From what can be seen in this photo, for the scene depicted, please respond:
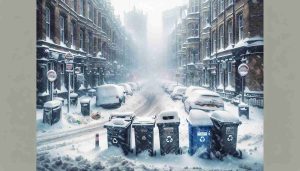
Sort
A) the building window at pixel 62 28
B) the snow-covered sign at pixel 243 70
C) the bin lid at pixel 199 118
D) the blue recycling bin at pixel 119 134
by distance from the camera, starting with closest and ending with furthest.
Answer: the bin lid at pixel 199 118 < the blue recycling bin at pixel 119 134 < the snow-covered sign at pixel 243 70 < the building window at pixel 62 28

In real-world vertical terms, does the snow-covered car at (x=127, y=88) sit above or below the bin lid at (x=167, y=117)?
above

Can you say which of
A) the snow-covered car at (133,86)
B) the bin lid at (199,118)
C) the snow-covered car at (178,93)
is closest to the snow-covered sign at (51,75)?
the snow-covered car at (133,86)

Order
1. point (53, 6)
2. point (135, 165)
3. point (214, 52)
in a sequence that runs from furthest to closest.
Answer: point (214, 52) → point (53, 6) → point (135, 165)

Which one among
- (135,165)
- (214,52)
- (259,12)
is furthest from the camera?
(214,52)

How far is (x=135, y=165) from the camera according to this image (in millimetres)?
7566

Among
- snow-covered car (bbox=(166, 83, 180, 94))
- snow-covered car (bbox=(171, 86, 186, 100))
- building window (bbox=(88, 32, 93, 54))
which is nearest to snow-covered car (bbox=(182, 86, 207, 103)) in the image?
snow-covered car (bbox=(171, 86, 186, 100))

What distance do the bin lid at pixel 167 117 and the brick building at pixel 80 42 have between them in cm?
268

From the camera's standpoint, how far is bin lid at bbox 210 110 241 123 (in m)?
7.62

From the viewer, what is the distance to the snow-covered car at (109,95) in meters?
8.84

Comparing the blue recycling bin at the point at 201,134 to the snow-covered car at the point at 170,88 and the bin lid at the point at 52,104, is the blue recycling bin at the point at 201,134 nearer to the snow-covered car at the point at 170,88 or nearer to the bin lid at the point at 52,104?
the snow-covered car at the point at 170,88

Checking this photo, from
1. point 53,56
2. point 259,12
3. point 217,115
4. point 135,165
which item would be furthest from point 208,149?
point 53,56

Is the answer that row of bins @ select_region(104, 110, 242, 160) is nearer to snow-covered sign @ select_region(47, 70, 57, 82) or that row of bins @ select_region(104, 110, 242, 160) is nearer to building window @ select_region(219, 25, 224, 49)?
snow-covered sign @ select_region(47, 70, 57, 82)

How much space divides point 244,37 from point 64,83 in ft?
19.6

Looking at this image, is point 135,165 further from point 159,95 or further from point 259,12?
point 259,12
